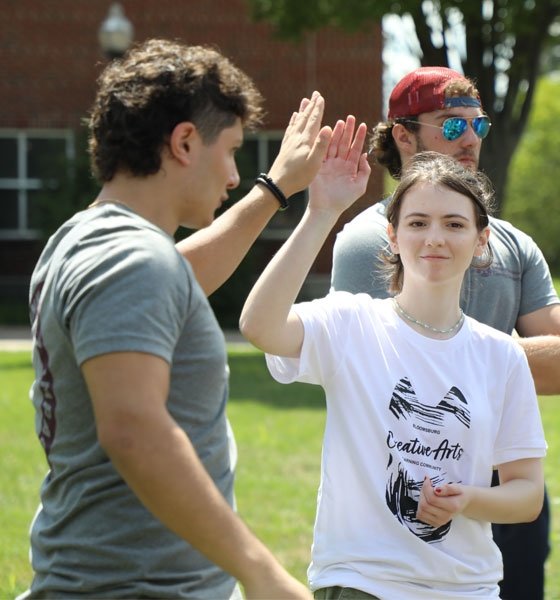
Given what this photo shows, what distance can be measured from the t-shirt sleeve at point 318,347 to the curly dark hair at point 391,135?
970mm

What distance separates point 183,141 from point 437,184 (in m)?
1.12

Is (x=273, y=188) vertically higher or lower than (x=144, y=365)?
higher

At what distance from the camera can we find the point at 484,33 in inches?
782

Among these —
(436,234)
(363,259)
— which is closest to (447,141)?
(363,259)

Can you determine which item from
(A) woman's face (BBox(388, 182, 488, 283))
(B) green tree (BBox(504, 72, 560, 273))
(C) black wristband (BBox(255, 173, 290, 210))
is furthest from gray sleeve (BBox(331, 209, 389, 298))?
(B) green tree (BBox(504, 72, 560, 273))

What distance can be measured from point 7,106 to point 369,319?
72.7ft

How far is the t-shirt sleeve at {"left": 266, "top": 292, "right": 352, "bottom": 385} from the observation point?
133 inches

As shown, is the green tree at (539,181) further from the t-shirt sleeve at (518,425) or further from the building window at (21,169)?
the t-shirt sleeve at (518,425)

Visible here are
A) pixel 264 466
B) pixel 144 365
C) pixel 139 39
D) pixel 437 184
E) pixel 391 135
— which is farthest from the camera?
pixel 139 39

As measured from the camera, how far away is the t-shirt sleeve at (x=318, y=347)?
3375 millimetres

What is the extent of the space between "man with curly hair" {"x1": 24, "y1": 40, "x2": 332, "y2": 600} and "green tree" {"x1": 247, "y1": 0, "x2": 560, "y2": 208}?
642 inches

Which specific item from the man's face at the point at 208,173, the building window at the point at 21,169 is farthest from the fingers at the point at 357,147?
the building window at the point at 21,169

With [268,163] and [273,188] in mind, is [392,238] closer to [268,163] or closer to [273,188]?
[273,188]

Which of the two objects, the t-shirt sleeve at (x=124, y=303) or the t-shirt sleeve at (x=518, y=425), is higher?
the t-shirt sleeve at (x=124, y=303)
